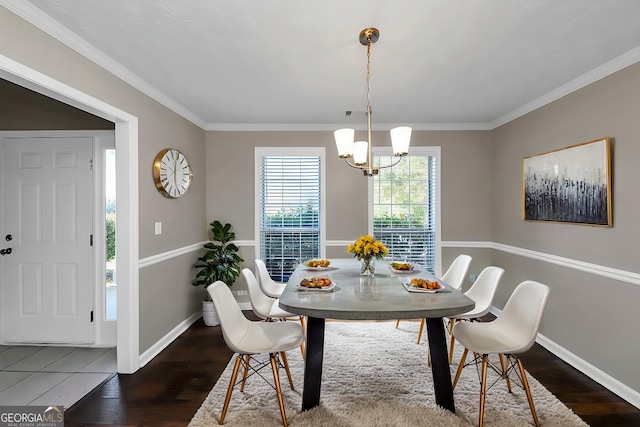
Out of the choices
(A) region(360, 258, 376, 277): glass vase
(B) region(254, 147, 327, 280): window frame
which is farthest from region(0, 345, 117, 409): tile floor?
(A) region(360, 258, 376, 277): glass vase

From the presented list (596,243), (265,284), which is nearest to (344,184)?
(265,284)

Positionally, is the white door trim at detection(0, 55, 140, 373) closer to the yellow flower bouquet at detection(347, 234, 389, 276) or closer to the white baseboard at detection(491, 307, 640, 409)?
the yellow flower bouquet at detection(347, 234, 389, 276)

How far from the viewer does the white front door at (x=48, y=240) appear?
3045 mm

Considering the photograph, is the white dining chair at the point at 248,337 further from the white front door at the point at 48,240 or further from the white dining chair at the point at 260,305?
the white front door at the point at 48,240

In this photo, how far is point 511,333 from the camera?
2129 mm

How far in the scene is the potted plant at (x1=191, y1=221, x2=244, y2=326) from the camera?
3.69 m

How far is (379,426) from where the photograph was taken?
1.93 meters

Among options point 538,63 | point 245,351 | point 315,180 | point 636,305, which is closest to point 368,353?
point 245,351

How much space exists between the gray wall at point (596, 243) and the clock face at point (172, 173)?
374 cm

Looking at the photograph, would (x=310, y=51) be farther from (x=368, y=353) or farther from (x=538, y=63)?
(x=368, y=353)

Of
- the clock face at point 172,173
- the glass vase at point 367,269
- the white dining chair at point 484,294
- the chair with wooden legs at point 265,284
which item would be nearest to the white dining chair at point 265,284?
the chair with wooden legs at point 265,284

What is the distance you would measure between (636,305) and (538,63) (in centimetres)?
188

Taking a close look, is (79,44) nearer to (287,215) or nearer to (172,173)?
(172,173)

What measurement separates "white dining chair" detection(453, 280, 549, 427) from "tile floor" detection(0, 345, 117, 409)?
2.75 m
